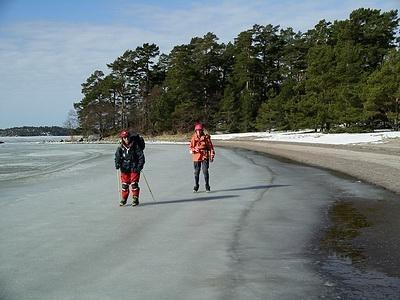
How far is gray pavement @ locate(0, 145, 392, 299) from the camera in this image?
185 inches

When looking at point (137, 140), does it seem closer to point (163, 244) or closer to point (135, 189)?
point (135, 189)

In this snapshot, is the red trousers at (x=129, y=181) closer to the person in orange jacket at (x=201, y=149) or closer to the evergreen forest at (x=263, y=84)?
the person in orange jacket at (x=201, y=149)

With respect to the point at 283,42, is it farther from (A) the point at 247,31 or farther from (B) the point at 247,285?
(B) the point at 247,285

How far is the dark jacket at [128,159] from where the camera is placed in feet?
32.5

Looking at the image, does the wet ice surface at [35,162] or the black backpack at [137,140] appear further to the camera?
the wet ice surface at [35,162]

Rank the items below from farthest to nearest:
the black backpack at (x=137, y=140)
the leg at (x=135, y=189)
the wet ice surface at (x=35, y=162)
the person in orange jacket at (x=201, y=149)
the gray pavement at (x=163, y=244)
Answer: the wet ice surface at (x=35, y=162)
the person in orange jacket at (x=201, y=149)
the black backpack at (x=137, y=140)
the leg at (x=135, y=189)
the gray pavement at (x=163, y=244)

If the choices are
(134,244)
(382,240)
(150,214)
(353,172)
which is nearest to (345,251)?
(382,240)

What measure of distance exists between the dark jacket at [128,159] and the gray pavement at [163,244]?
0.88 meters

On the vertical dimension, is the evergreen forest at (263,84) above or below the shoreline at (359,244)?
above

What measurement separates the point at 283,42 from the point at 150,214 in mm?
76267

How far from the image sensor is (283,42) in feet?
264

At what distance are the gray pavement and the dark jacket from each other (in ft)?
2.89

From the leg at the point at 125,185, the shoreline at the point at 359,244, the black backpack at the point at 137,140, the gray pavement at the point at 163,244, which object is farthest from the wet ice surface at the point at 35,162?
the shoreline at the point at 359,244

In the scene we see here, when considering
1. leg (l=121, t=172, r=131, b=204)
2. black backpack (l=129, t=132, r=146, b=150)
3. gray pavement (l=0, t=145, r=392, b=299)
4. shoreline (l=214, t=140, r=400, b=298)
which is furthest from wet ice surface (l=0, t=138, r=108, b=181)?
shoreline (l=214, t=140, r=400, b=298)
